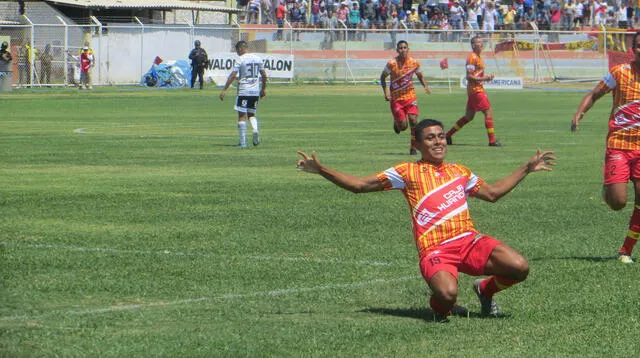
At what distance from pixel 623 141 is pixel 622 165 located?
0.25 meters

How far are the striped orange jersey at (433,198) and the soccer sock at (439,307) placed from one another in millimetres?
447

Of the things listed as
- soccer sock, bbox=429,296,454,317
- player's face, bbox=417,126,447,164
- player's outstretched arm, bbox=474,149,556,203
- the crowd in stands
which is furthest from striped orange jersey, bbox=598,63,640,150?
the crowd in stands

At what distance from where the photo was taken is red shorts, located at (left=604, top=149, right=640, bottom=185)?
11906 millimetres

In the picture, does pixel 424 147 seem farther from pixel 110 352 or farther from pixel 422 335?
pixel 110 352

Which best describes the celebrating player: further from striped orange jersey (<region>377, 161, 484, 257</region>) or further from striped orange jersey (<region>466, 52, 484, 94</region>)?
striped orange jersey (<region>377, 161, 484, 257</region>)

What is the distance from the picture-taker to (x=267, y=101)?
1812 inches

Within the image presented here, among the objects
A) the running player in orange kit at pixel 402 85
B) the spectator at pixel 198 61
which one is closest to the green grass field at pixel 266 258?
the running player in orange kit at pixel 402 85

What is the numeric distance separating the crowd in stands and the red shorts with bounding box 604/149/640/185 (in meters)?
54.0

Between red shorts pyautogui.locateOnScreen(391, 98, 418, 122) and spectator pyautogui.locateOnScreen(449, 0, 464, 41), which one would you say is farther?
spectator pyautogui.locateOnScreen(449, 0, 464, 41)

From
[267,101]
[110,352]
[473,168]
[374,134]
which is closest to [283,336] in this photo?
[110,352]

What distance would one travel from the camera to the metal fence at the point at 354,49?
6038cm

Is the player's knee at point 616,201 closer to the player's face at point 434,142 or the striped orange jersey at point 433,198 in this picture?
the striped orange jersey at point 433,198

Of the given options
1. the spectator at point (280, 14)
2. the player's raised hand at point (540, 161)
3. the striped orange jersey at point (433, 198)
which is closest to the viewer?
the striped orange jersey at point (433, 198)

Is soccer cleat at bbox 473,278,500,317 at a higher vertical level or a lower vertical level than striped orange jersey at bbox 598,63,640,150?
lower
